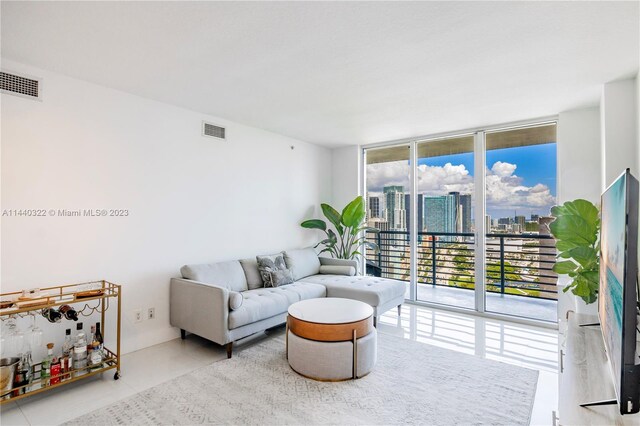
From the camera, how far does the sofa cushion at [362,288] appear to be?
12.3 ft

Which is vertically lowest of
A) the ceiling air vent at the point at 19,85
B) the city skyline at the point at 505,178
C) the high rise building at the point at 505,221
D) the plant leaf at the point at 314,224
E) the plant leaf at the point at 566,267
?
the plant leaf at the point at 566,267

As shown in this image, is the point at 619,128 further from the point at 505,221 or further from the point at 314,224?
the point at 314,224

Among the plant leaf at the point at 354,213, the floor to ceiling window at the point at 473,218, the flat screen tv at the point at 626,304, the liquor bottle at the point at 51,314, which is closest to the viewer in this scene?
the flat screen tv at the point at 626,304

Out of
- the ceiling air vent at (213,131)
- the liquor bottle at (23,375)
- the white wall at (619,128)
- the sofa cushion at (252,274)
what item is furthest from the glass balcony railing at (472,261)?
the liquor bottle at (23,375)

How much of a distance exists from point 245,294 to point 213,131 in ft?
6.53

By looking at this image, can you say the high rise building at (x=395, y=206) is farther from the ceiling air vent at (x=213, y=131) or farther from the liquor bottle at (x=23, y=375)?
the liquor bottle at (x=23, y=375)

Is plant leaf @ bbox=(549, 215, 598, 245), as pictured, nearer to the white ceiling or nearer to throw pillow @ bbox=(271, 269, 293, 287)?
the white ceiling

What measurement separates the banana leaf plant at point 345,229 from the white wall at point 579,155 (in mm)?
2511

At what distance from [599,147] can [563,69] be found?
4.66ft

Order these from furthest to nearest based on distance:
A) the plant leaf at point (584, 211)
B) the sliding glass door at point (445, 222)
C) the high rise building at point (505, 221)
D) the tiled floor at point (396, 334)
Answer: the sliding glass door at point (445, 222), the high rise building at point (505, 221), the plant leaf at point (584, 211), the tiled floor at point (396, 334)

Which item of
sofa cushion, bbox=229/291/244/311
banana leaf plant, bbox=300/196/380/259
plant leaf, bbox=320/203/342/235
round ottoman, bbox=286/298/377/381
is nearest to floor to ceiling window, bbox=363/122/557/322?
Answer: banana leaf plant, bbox=300/196/380/259

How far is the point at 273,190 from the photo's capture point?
4.73 m

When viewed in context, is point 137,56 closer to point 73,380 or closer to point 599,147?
point 73,380

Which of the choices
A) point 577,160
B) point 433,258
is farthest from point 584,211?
point 433,258
